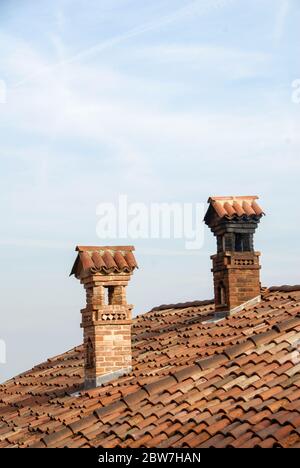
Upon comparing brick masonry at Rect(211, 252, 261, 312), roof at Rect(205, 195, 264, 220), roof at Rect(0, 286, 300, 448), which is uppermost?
roof at Rect(205, 195, 264, 220)

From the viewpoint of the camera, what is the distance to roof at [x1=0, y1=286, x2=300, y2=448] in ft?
35.4

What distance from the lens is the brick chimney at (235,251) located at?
16.7 metres

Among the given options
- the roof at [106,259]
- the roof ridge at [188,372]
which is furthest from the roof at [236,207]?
the roof ridge at [188,372]

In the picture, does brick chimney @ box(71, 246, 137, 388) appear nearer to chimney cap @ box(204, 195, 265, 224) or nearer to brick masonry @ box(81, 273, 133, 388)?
brick masonry @ box(81, 273, 133, 388)

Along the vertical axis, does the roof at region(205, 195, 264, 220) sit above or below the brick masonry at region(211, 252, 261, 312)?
above

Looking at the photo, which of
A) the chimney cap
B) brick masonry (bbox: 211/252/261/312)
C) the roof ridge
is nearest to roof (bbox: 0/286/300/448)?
the roof ridge

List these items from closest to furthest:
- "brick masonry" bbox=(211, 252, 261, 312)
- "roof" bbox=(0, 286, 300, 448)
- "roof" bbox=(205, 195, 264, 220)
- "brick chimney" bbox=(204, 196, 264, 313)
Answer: "roof" bbox=(0, 286, 300, 448) < "brick masonry" bbox=(211, 252, 261, 312) < "brick chimney" bbox=(204, 196, 264, 313) < "roof" bbox=(205, 195, 264, 220)

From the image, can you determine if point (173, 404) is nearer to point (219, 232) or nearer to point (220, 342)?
point (220, 342)

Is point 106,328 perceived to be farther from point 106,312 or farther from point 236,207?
point 236,207

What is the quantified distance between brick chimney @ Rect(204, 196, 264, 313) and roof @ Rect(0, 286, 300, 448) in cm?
36

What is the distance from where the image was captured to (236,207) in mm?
17203

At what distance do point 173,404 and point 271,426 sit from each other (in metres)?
2.18
